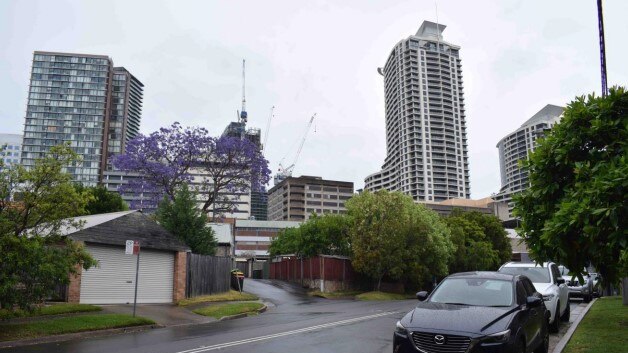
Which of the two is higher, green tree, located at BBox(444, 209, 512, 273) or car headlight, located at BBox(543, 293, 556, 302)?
green tree, located at BBox(444, 209, 512, 273)

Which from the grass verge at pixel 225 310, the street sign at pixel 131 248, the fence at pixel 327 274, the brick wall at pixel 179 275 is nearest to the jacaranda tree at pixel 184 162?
the fence at pixel 327 274

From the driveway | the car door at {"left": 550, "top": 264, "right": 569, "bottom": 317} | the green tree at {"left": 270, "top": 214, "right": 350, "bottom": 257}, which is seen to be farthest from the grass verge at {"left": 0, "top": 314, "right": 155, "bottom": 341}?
the green tree at {"left": 270, "top": 214, "right": 350, "bottom": 257}

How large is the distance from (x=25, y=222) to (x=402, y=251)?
26303 mm

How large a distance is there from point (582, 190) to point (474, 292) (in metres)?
2.31

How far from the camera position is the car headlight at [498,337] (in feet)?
22.2

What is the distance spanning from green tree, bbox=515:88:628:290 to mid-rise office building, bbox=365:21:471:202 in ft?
586

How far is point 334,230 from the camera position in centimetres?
4644

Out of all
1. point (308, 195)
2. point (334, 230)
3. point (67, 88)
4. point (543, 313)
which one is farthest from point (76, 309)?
point (67, 88)

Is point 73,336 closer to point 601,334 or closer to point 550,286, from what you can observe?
point 550,286

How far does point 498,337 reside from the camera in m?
6.83

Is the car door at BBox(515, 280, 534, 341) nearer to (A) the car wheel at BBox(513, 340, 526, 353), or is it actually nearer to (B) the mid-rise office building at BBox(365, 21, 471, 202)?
(A) the car wheel at BBox(513, 340, 526, 353)

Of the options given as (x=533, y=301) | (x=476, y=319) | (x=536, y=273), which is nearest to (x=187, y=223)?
(x=536, y=273)

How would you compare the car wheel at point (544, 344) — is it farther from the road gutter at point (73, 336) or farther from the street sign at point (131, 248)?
the street sign at point (131, 248)

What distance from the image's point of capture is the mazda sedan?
22.2 feet
